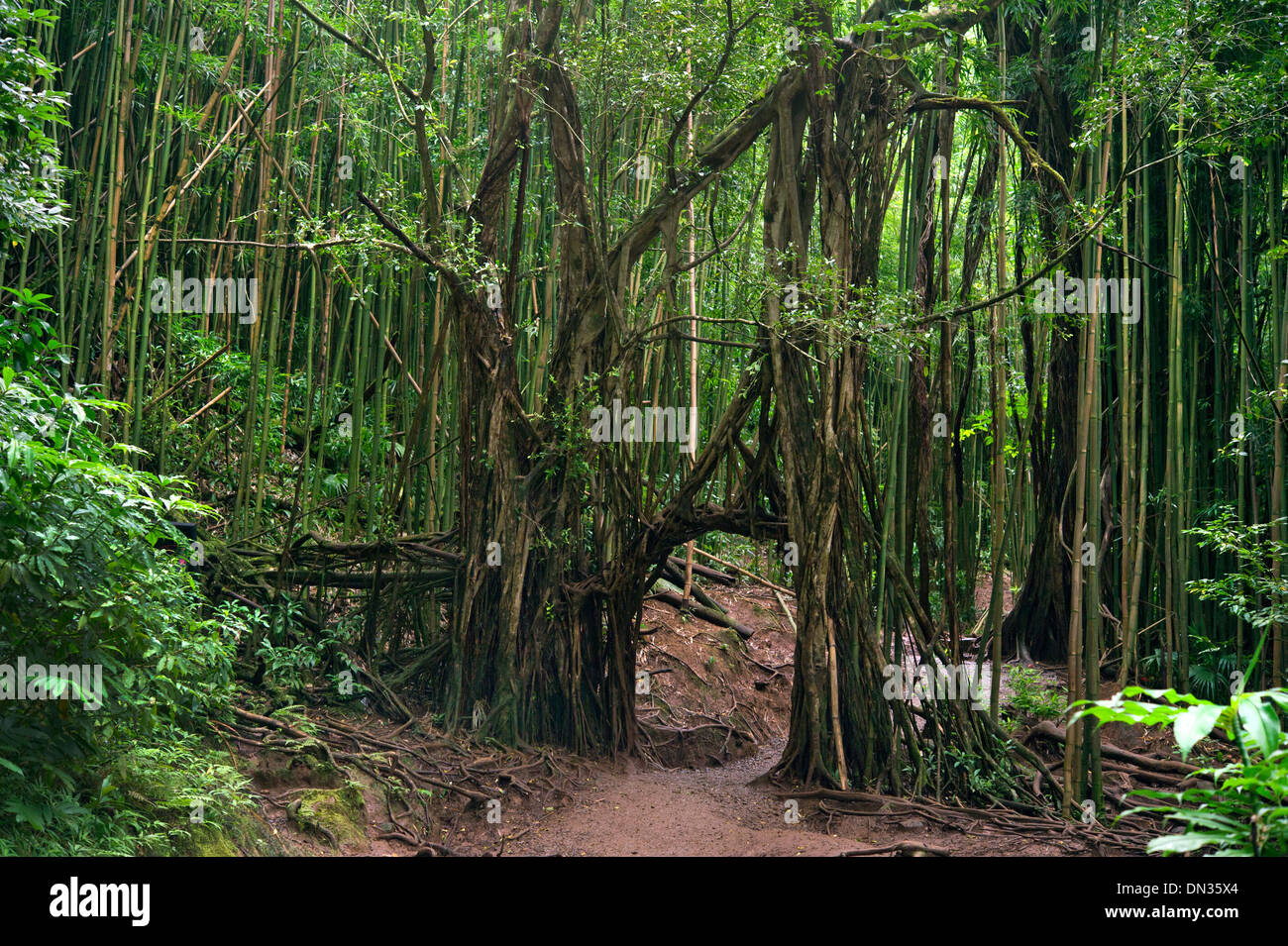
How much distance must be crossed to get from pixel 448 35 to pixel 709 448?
3.49 metres

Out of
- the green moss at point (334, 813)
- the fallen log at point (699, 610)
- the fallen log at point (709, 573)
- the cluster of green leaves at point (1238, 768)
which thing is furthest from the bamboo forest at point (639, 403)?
the cluster of green leaves at point (1238, 768)

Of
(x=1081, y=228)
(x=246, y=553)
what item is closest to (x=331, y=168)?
(x=246, y=553)

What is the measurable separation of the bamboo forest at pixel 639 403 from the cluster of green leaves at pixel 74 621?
0.16 feet

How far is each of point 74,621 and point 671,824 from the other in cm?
293

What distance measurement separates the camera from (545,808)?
4.80m

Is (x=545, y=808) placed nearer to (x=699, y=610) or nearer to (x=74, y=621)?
(x=74, y=621)

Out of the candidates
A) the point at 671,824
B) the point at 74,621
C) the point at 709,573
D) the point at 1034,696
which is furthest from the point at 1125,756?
the point at 74,621

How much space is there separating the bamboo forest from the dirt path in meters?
0.03

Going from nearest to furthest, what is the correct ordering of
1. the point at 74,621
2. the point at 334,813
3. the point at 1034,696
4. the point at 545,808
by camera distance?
the point at 74,621, the point at 334,813, the point at 545,808, the point at 1034,696

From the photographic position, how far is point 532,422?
534 cm

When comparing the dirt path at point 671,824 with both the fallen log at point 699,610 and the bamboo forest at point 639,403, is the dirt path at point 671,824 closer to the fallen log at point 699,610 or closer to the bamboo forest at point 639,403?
the bamboo forest at point 639,403

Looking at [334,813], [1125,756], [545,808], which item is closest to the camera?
[334,813]

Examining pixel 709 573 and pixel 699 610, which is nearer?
pixel 699 610

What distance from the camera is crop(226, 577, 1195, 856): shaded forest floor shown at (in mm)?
4207
